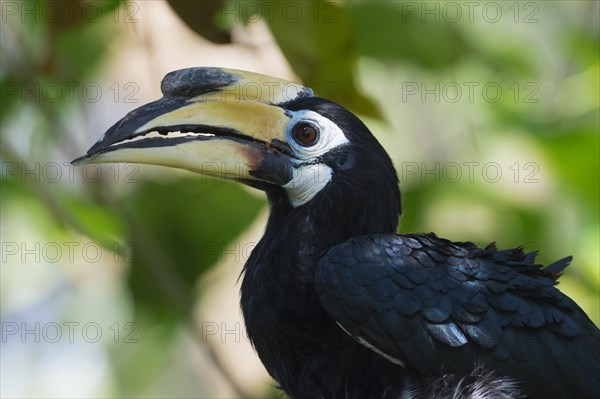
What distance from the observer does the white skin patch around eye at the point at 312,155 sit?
3.71m

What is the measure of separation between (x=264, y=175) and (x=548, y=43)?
4.24 m

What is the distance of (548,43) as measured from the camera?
7.41 m

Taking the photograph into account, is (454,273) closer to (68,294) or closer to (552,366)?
(552,366)

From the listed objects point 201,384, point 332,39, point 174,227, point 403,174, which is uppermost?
point 332,39

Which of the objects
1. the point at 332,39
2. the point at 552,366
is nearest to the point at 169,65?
the point at 332,39

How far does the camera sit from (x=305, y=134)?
3.71 m
